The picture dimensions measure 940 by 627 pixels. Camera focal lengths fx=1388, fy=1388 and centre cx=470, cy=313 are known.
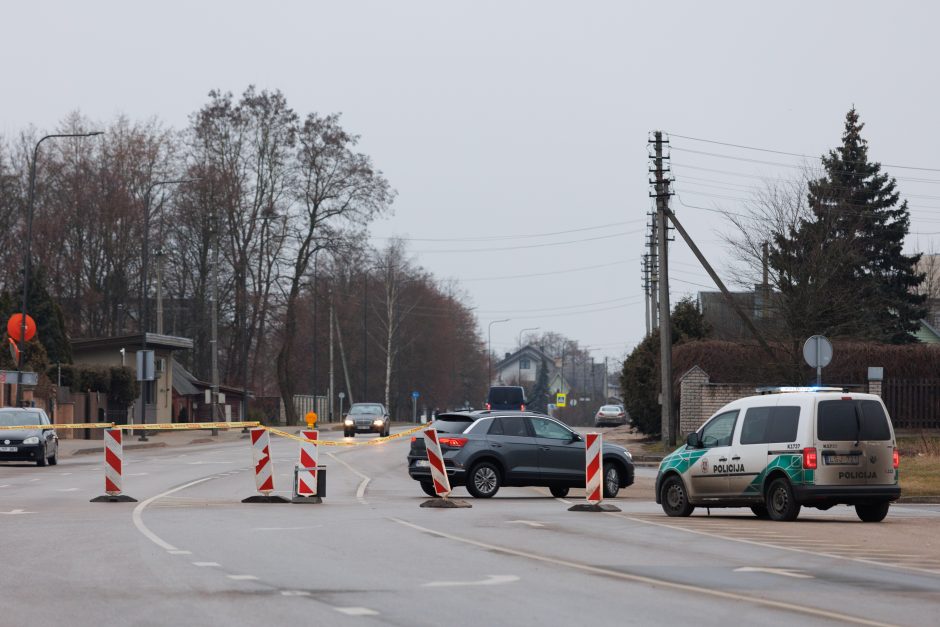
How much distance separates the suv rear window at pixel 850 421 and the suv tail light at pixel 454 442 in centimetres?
723

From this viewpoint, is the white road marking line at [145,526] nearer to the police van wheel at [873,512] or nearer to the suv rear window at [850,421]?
the suv rear window at [850,421]

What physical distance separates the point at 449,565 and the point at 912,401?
34876 mm

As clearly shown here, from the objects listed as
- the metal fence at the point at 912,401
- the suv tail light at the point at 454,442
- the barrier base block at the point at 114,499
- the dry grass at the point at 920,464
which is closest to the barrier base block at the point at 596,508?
the suv tail light at the point at 454,442

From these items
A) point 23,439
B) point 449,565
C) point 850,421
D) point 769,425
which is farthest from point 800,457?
point 23,439

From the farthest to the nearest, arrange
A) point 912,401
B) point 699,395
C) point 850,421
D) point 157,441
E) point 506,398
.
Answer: point 506,398, point 157,441, point 699,395, point 912,401, point 850,421

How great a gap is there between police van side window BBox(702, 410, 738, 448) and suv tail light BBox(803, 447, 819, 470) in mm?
1372

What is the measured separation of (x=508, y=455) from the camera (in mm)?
24328

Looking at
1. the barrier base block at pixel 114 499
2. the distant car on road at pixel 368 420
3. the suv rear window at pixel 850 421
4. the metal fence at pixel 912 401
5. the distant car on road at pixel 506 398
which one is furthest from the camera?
the distant car on road at pixel 368 420

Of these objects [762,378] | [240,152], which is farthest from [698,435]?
[240,152]

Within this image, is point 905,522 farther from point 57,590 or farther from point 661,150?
point 661,150

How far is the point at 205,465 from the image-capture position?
36.7m

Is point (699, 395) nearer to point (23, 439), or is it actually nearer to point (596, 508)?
point (23, 439)

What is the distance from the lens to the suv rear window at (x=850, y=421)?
18859 mm

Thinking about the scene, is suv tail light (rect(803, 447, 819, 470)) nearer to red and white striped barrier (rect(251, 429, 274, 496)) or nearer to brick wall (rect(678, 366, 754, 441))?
red and white striped barrier (rect(251, 429, 274, 496))
